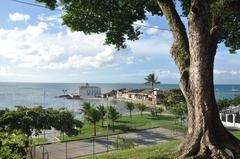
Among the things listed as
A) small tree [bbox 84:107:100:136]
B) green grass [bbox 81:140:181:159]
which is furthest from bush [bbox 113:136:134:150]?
small tree [bbox 84:107:100:136]

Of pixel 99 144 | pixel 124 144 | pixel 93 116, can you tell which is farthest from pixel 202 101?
pixel 93 116

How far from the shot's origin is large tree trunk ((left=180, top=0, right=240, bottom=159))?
25.7ft

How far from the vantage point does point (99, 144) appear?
33.2 meters

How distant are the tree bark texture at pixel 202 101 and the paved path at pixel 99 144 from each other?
65.0 ft

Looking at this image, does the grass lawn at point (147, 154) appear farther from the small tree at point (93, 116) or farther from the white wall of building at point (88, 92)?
the white wall of building at point (88, 92)

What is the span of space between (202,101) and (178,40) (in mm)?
1891

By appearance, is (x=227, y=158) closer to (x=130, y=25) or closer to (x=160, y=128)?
(x=130, y=25)

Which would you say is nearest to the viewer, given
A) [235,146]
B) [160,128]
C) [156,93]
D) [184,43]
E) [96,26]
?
[235,146]

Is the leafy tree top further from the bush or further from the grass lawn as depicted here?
the bush

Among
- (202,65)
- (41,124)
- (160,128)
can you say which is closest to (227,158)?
(202,65)

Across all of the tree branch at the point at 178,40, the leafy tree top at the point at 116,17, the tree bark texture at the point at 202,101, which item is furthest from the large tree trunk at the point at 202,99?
the leafy tree top at the point at 116,17

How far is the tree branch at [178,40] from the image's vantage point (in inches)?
344

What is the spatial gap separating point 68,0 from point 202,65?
5.02 metres

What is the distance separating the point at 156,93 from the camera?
8856 cm
